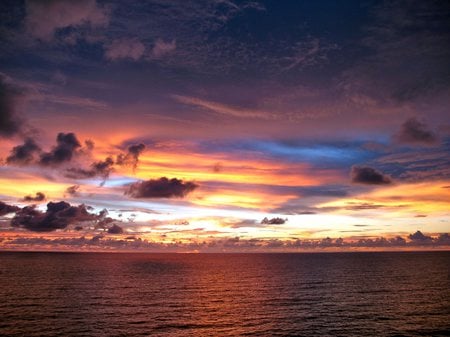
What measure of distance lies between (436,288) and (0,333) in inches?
4468

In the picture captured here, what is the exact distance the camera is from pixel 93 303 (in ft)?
293

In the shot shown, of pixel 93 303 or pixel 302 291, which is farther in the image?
pixel 302 291

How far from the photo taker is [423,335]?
62.3 meters

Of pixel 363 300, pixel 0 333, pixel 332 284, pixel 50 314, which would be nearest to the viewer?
pixel 0 333

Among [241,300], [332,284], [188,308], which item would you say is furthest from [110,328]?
[332,284]

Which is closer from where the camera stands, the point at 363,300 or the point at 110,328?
the point at 110,328

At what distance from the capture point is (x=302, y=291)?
11281 centimetres

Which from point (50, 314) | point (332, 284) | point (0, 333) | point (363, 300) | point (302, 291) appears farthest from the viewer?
point (332, 284)

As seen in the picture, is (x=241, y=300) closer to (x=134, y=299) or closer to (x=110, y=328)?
(x=134, y=299)

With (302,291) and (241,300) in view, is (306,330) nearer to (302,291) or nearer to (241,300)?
(241,300)

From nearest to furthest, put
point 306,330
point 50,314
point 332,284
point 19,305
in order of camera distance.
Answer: point 306,330 < point 50,314 < point 19,305 < point 332,284

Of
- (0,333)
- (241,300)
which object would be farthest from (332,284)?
(0,333)

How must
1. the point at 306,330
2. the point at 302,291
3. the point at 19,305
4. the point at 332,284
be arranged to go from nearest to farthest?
the point at 306,330, the point at 19,305, the point at 302,291, the point at 332,284

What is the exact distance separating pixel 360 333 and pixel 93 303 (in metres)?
59.1
